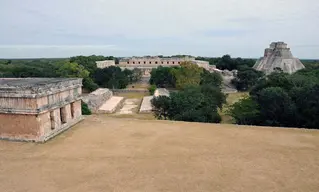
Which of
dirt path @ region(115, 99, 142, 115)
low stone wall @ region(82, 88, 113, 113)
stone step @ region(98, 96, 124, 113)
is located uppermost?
low stone wall @ region(82, 88, 113, 113)

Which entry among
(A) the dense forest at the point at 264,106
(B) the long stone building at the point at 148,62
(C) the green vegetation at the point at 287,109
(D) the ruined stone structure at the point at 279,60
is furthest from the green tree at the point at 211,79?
(C) the green vegetation at the point at 287,109

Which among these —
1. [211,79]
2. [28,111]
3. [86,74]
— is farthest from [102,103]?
[28,111]

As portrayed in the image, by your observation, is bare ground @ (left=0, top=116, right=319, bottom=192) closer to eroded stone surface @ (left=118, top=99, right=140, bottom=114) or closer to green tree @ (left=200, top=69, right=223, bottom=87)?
eroded stone surface @ (left=118, top=99, right=140, bottom=114)

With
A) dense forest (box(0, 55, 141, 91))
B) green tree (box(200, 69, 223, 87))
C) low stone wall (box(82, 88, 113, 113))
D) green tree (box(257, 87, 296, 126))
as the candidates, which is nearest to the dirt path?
low stone wall (box(82, 88, 113, 113))

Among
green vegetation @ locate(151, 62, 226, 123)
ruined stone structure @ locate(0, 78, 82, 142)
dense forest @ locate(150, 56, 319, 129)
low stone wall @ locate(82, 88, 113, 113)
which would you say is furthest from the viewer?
low stone wall @ locate(82, 88, 113, 113)

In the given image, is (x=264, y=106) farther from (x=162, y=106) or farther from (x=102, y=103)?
(x=102, y=103)

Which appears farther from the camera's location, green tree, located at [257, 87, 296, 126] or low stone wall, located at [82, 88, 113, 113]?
low stone wall, located at [82, 88, 113, 113]

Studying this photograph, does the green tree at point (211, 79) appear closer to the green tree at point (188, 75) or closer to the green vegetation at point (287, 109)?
the green tree at point (188, 75)
